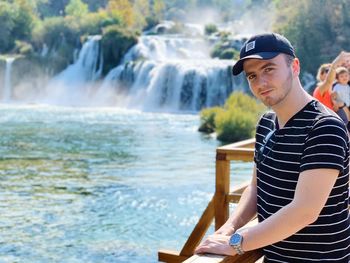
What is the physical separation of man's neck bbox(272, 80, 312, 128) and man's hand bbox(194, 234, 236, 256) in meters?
0.45

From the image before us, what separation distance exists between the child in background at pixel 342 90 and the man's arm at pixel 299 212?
172 inches

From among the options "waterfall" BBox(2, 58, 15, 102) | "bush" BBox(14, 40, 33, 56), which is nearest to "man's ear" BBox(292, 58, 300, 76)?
"waterfall" BBox(2, 58, 15, 102)

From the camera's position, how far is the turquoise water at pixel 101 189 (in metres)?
8.92

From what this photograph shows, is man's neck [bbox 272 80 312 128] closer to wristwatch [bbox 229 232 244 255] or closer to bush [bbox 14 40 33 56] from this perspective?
wristwatch [bbox 229 232 244 255]

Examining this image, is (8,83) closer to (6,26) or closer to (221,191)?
(6,26)

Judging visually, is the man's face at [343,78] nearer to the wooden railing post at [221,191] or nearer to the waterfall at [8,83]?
the wooden railing post at [221,191]

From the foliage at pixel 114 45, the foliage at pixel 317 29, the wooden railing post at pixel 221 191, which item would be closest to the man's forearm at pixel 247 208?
the wooden railing post at pixel 221 191

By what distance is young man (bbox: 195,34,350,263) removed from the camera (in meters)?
2.27

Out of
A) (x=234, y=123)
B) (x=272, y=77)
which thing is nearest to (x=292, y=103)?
(x=272, y=77)

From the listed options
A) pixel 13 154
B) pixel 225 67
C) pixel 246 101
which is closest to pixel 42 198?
pixel 13 154

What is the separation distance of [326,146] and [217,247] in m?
0.49

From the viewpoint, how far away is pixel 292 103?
7.95ft

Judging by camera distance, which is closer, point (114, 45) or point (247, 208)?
point (247, 208)

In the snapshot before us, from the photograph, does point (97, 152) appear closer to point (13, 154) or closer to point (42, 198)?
point (13, 154)
